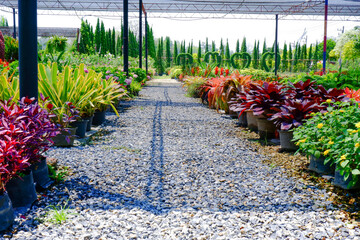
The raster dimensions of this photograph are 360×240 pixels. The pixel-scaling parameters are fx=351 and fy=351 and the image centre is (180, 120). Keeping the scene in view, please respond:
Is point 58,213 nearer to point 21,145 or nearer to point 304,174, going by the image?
point 21,145

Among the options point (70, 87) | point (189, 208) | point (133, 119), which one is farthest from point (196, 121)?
point (189, 208)

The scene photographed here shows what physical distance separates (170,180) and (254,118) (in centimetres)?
224

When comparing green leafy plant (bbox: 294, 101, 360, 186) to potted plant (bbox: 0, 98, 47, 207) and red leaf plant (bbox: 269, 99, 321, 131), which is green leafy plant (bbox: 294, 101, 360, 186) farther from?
potted plant (bbox: 0, 98, 47, 207)

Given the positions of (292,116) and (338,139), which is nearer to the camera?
(338,139)

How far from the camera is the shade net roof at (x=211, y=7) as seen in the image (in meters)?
19.1

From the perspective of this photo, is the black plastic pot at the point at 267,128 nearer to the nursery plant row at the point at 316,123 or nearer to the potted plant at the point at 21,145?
the nursery plant row at the point at 316,123

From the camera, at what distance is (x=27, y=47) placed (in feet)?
7.88

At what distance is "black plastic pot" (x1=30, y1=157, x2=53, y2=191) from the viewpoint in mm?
2291

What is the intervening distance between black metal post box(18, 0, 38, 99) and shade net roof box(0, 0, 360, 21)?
1690cm

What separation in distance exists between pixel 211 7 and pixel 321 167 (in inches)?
746

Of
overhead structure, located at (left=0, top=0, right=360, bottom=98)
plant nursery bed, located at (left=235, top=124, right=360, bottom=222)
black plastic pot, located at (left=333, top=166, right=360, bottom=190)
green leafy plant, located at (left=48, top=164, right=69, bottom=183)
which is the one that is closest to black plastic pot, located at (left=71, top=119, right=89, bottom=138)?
green leafy plant, located at (left=48, top=164, right=69, bottom=183)

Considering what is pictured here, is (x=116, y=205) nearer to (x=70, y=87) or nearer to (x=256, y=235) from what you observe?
(x=256, y=235)

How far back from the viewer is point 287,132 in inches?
134

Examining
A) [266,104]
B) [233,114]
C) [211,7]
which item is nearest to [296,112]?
[266,104]
